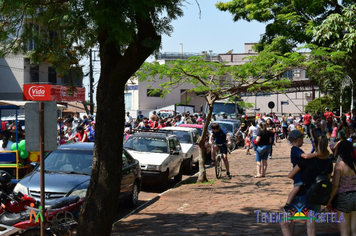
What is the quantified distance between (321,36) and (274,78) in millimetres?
4757

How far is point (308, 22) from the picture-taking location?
20.4m

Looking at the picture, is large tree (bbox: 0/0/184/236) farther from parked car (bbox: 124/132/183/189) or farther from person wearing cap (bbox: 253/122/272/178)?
person wearing cap (bbox: 253/122/272/178)

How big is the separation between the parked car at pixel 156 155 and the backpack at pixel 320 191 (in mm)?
7345

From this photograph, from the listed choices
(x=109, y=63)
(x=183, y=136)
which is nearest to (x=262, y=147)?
(x=183, y=136)

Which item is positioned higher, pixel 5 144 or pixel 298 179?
pixel 5 144

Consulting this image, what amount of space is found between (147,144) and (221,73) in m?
3.22

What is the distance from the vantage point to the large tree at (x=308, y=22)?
1739 cm

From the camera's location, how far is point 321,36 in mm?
17969

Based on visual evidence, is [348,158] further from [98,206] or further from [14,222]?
[14,222]

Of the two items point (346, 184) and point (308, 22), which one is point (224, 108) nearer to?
point (308, 22)

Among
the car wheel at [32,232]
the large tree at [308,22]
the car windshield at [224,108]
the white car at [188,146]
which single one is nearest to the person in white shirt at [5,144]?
the car wheel at [32,232]

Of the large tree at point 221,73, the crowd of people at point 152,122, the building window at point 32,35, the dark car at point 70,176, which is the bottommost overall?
the dark car at point 70,176

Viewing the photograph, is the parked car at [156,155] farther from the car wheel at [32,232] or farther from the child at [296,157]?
the child at [296,157]

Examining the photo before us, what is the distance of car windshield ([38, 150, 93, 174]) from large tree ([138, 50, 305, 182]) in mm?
3146
